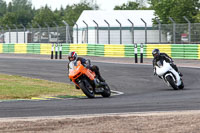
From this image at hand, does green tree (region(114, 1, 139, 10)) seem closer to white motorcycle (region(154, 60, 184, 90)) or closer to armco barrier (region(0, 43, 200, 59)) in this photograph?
armco barrier (region(0, 43, 200, 59))

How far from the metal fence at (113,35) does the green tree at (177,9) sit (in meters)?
10.8

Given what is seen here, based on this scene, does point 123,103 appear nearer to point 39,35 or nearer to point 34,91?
point 34,91

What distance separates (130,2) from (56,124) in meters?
91.9

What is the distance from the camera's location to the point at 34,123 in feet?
27.1

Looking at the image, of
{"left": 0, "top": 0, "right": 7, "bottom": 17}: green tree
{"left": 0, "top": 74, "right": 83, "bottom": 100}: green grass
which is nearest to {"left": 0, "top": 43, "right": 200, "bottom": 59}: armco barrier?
{"left": 0, "top": 74, "right": 83, "bottom": 100}: green grass

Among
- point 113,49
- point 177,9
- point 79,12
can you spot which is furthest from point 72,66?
point 79,12

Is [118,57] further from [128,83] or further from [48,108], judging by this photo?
[48,108]

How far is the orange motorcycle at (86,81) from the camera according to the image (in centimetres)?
1310

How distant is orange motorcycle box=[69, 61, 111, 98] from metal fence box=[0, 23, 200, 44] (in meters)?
16.6

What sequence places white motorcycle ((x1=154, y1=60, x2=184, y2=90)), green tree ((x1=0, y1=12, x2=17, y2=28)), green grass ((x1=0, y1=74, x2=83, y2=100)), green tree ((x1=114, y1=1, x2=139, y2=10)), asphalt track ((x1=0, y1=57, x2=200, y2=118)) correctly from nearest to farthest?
asphalt track ((x1=0, y1=57, x2=200, y2=118)) → green grass ((x1=0, y1=74, x2=83, y2=100)) → white motorcycle ((x1=154, y1=60, x2=184, y2=90)) → green tree ((x1=114, y1=1, x2=139, y2=10)) → green tree ((x1=0, y1=12, x2=17, y2=28))

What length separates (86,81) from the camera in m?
13.2

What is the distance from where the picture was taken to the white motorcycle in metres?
15.1

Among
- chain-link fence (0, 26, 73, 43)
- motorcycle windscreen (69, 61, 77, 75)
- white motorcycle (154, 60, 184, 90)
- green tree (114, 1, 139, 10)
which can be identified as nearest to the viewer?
motorcycle windscreen (69, 61, 77, 75)

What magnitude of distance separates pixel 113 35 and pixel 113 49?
5062 mm
